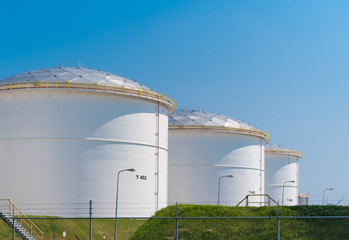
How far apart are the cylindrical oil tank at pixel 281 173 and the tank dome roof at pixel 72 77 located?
34.5m

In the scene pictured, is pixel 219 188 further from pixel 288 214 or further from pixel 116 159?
pixel 288 214

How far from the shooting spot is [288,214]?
23547 millimetres

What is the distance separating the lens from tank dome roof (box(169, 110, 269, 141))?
54697 mm

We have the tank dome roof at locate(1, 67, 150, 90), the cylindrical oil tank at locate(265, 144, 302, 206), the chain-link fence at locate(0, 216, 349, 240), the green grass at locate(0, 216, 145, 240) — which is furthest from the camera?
the cylindrical oil tank at locate(265, 144, 302, 206)

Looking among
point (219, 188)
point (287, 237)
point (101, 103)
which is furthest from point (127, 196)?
point (287, 237)

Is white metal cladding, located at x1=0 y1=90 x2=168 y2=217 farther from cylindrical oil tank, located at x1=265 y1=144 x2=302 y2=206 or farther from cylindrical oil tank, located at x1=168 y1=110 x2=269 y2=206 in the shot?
cylindrical oil tank, located at x1=265 y1=144 x2=302 y2=206

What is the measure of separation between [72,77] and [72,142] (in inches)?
214

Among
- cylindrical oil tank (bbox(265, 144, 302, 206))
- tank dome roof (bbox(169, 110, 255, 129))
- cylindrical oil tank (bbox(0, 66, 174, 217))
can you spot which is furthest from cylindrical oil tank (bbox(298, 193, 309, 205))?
cylindrical oil tank (bbox(0, 66, 174, 217))

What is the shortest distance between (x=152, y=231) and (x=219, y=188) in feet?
97.2

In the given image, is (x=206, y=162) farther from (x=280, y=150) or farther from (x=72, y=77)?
(x=280, y=150)

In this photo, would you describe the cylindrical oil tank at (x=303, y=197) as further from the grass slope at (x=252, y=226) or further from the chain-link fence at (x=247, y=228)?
the chain-link fence at (x=247, y=228)

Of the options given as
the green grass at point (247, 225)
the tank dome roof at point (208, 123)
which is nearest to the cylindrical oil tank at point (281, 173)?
the tank dome roof at point (208, 123)

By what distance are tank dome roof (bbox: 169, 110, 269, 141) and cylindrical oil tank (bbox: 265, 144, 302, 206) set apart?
15.6 meters

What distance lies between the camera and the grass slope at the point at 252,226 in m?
21.2
